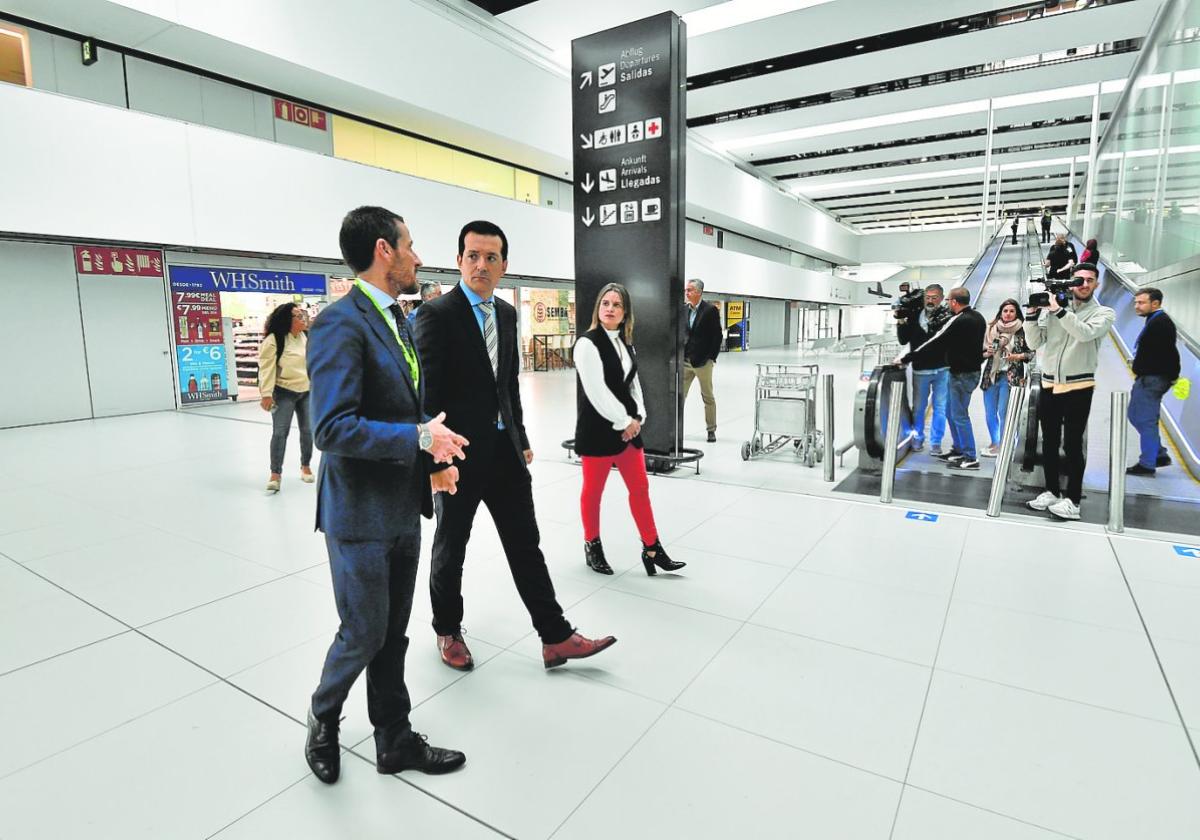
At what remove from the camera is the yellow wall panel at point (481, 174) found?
13.8m

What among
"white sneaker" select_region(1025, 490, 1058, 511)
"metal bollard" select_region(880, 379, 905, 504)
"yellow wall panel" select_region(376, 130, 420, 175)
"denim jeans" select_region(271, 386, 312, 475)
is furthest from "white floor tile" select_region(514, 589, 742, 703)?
"yellow wall panel" select_region(376, 130, 420, 175)

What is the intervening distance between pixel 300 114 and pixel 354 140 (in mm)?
1074

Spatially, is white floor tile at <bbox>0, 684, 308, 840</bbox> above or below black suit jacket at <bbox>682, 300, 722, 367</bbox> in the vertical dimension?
below

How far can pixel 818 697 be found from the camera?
2.29m

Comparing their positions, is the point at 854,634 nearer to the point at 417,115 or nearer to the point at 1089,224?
the point at 417,115

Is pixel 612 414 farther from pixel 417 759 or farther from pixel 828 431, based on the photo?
pixel 828 431

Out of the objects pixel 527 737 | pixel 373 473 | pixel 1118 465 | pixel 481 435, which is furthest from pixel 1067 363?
pixel 373 473

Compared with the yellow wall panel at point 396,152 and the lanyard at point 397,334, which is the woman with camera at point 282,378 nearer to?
the lanyard at point 397,334

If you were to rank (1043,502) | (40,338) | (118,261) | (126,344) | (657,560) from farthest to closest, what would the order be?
(126,344)
(118,261)
(40,338)
(1043,502)
(657,560)

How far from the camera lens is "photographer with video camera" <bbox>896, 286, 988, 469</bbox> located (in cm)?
589

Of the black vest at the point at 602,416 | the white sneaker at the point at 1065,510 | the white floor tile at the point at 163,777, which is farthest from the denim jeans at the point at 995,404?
the white floor tile at the point at 163,777

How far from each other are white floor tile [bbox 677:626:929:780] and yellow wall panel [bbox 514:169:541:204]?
1442 centimetres

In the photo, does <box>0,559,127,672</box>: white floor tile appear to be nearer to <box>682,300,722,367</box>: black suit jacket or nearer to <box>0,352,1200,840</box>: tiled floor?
<box>0,352,1200,840</box>: tiled floor

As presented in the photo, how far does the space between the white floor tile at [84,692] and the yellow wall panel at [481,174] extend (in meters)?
12.4
